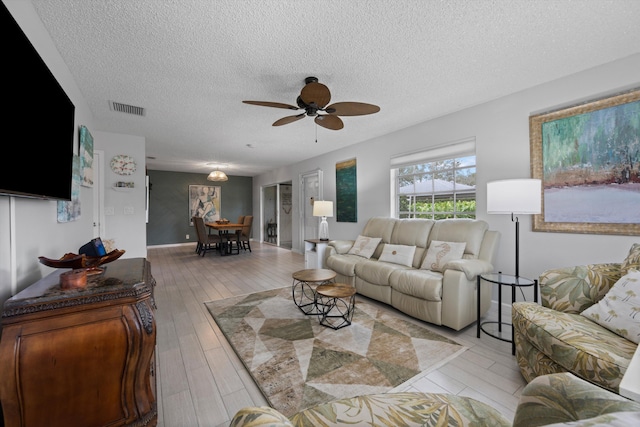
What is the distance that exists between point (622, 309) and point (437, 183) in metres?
2.46

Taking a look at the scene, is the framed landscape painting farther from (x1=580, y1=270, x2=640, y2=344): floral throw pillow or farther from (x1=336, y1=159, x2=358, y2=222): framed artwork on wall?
(x1=336, y1=159, x2=358, y2=222): framed artwork on wall

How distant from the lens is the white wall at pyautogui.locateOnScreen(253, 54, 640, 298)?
222 centimetres

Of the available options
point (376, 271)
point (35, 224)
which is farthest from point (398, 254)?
point (35, 224)

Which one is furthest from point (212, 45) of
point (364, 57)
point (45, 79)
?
point (364, 57)

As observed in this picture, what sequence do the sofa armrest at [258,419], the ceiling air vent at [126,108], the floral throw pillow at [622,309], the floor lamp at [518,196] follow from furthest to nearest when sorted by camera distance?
the ceiling air vent at [126,108], the floor lamp at [518,196], the floral throw pillow at [622,309], the sofa armrest at [258,419]

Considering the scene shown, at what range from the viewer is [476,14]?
5.50 feet

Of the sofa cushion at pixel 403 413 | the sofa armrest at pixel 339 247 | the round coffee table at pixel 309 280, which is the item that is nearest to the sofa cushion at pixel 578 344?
the sofa cushion at pixel 403 413

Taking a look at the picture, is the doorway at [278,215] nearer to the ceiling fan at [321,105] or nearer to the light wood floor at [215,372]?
the light wood floor at [215,372]

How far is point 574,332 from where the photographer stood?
1.42m

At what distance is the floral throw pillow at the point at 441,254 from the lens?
9.32 ft

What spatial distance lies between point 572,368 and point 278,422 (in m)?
1.59

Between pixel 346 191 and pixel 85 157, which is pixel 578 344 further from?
pixel 85 157

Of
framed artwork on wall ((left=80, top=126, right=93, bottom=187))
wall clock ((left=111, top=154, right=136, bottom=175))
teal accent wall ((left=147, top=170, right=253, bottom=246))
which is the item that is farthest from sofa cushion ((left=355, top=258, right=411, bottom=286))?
teal accent wall ((left=147, top=170, right=253, bottom=246))

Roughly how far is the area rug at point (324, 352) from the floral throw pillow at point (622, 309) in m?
0.94
